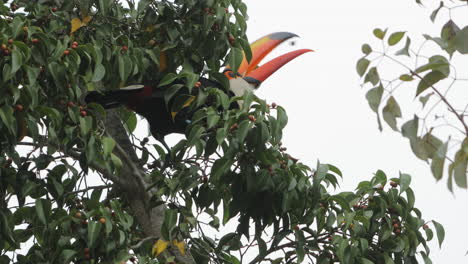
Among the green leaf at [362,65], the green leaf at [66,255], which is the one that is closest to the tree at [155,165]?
the green leaf at [66,255]

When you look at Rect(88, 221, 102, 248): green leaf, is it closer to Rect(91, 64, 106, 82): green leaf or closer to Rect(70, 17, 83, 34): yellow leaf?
Rect(91, 64, 106, 82): green leaf

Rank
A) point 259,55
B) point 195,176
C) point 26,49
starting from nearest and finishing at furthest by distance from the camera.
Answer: point 26,49
point 195,176
point 259,55

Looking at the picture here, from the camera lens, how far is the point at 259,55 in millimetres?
4938

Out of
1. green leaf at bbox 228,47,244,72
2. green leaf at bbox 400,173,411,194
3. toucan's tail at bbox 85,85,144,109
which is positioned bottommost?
green leaf at bbox 400,173,411,194

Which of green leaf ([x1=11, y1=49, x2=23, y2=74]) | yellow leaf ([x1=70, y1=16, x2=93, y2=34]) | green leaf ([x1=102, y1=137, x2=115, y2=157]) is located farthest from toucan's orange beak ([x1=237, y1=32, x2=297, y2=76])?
green leaf ([x1=11, y1=49, x2=23, y2=74])

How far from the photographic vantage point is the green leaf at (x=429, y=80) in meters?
1.98

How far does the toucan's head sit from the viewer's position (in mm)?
4793

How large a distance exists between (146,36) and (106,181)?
2.34ft

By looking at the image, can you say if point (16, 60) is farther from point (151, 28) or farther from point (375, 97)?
point (375, 97)

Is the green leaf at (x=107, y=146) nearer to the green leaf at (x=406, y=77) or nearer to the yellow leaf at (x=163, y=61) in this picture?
the yellow leaf at (x=163, y=61)

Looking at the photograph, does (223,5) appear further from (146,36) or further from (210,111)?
(210,111)

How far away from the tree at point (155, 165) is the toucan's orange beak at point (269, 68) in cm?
64

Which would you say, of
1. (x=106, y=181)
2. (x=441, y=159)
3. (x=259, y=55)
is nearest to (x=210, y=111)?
(x=106, y=181)

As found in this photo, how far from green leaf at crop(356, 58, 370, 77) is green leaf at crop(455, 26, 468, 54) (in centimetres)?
24
